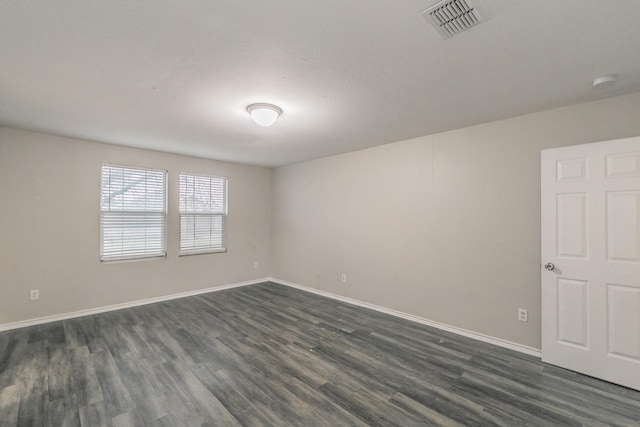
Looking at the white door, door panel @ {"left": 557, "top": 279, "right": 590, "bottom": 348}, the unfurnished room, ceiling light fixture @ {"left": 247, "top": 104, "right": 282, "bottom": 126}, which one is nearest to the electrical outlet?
the unfurnished room

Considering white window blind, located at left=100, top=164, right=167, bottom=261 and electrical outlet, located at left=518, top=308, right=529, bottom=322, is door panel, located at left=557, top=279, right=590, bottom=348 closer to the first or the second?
electrical outlet, located at left=518, top=308, right=529, bottom=322

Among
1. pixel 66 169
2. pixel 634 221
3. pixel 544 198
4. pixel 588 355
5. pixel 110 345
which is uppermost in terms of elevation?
pixel 66 169

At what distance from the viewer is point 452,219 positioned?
137 inches

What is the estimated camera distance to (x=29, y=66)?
2029mm

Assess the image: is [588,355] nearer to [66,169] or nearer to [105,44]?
[105,44]

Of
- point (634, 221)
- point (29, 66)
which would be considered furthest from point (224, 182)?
point (634, 221)

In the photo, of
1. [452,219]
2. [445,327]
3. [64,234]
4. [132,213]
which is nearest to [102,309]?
[64,234]

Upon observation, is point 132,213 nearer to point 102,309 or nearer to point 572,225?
point 102,309

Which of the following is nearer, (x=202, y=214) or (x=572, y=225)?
(x=572, y=225)

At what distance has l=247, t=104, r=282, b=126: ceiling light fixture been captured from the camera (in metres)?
2.71

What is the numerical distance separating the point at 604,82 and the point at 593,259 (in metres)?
1.49

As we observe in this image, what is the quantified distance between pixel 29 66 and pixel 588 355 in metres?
5.12

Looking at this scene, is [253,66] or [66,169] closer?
[253,66]

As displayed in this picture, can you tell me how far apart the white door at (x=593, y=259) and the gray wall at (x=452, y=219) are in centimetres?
18
